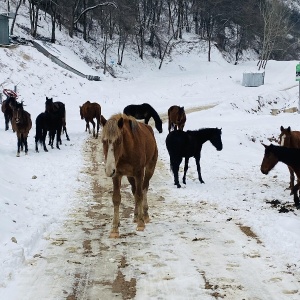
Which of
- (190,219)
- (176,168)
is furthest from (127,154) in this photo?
(176,168)

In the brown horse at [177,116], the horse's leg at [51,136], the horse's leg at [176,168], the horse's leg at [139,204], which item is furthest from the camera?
the brown horse at [177,116]

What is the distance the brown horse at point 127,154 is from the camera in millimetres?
6633

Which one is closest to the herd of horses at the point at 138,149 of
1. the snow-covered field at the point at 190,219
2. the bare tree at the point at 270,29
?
the snow-covered field at the point at 190,219

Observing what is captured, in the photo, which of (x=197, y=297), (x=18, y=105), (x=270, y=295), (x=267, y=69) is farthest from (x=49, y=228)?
(x=267, y=69)

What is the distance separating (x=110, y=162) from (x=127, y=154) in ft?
2.21

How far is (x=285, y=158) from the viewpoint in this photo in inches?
386

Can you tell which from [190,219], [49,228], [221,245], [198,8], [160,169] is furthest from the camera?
[198,8]

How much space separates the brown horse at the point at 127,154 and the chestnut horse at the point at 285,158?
9.83 feet

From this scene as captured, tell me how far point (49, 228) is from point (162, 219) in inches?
83.0

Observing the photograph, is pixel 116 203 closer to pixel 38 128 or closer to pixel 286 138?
pixel 286 138

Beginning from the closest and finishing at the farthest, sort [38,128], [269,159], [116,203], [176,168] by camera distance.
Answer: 1. [116,203]
2. [269,159]
3. [176,168]
4. [38,128]

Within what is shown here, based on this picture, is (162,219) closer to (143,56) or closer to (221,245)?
(221,245)

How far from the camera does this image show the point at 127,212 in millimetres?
9023

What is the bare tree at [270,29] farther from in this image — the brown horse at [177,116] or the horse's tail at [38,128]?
the horse's tail at [38,128]
